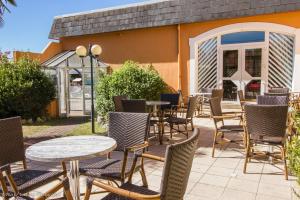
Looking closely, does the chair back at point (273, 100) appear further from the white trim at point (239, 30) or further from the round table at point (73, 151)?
the white trim at point (239, 30)

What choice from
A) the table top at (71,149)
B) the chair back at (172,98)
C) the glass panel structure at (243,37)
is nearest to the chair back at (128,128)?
the table top at (71,149)

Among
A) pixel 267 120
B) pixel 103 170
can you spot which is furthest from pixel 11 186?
pixel 267 120

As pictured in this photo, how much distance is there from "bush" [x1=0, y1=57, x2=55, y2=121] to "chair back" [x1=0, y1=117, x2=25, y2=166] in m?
7.84

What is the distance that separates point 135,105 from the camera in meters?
5.98

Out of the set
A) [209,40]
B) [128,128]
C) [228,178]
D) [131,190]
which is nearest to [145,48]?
[209,40]

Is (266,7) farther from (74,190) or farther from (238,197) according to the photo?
(74,190)

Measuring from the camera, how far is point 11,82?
1049cm

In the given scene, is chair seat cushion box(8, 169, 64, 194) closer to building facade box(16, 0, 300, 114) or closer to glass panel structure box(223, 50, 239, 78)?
building facade box(16, 0, 300, 114)

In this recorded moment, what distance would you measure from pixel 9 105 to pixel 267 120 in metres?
9.27

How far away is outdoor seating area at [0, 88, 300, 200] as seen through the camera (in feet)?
7.61

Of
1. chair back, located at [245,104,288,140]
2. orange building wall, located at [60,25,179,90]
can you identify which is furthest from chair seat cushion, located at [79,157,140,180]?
orange building wall, located at [60,25,179,90]

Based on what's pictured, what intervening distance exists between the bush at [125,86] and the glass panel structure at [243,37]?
3096mm

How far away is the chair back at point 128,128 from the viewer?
11.7ft

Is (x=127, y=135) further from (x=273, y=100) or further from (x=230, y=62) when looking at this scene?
(x=230, y=62)
